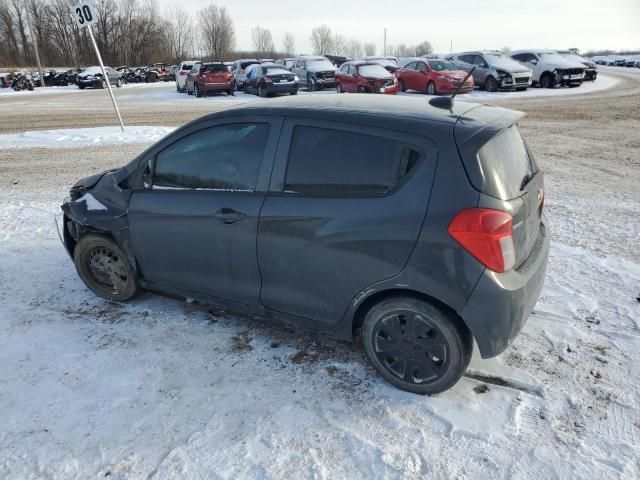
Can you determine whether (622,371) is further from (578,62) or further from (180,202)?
(578,62)

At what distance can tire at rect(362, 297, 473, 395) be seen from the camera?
2.95 metres

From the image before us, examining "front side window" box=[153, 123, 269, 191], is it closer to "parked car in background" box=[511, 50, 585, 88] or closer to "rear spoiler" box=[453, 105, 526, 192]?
"rear spoiler" box=[453, 105, 526, 192]

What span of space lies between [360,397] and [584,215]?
461 cm

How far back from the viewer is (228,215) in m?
3.45

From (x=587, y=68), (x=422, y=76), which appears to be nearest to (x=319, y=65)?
(x=422, y=76)

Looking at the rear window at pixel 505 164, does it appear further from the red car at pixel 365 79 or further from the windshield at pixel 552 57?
the windshield at pixel 552 57

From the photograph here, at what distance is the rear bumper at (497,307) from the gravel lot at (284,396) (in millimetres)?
460

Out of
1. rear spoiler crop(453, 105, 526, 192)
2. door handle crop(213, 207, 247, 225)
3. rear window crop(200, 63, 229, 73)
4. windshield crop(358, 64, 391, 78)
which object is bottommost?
door handle crop(213, 207, 247, 225)

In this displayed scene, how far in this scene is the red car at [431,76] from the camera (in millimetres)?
21656

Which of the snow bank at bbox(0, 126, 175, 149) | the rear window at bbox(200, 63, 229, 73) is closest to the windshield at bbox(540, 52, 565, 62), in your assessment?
the rear window at bbox(200, 63, 229, 73)

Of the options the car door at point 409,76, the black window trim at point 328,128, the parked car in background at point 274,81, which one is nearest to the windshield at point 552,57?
the car door at point 409,76

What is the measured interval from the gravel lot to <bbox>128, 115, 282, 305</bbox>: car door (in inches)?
18.7

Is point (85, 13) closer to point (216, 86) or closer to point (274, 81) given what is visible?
point (274, 81)

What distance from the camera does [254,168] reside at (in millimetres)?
3424
